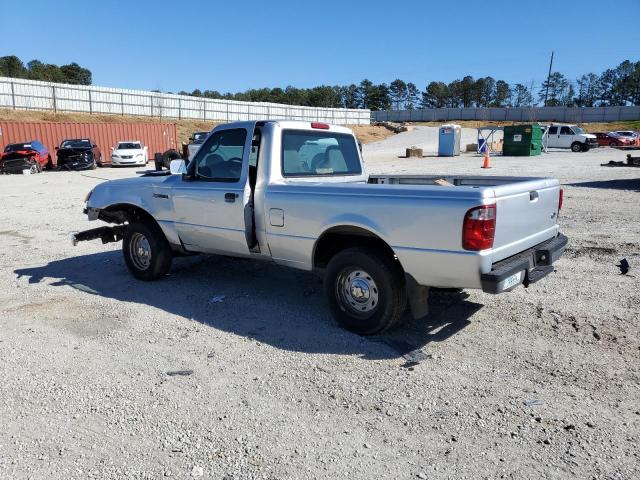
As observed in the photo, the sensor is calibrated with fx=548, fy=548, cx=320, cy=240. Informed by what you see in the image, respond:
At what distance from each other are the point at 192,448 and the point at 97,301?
346 centimetres

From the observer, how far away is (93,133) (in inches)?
1380

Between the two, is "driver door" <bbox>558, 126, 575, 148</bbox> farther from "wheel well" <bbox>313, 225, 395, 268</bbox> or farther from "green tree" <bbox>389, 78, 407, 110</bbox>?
"green tree" <bbox>389, 78, 407, 110</bbox>

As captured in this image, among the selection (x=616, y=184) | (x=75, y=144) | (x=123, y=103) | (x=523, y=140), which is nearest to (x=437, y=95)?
(x=123, y=103)

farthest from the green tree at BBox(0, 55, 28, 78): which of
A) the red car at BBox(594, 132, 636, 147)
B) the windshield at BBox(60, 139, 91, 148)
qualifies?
the red car at BBox(594, 132, 636, 147)

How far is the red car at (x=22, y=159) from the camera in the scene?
27.0 m

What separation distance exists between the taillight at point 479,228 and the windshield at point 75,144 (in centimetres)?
2927

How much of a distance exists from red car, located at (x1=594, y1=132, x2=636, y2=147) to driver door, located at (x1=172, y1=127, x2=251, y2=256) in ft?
145

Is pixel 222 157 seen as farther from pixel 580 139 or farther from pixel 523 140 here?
pixel 580 139

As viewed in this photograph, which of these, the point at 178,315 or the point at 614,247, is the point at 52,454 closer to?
the point at 178,315

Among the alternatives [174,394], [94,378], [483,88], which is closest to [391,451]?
[174,394]

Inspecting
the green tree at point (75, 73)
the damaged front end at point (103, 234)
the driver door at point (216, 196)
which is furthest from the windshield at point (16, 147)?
the green tree at point (75, 73)

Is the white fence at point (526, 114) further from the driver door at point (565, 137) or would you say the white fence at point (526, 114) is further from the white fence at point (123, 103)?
Result: the driver door at point (565, 137)

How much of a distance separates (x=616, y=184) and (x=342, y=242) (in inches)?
594

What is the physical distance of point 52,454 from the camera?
324cm
